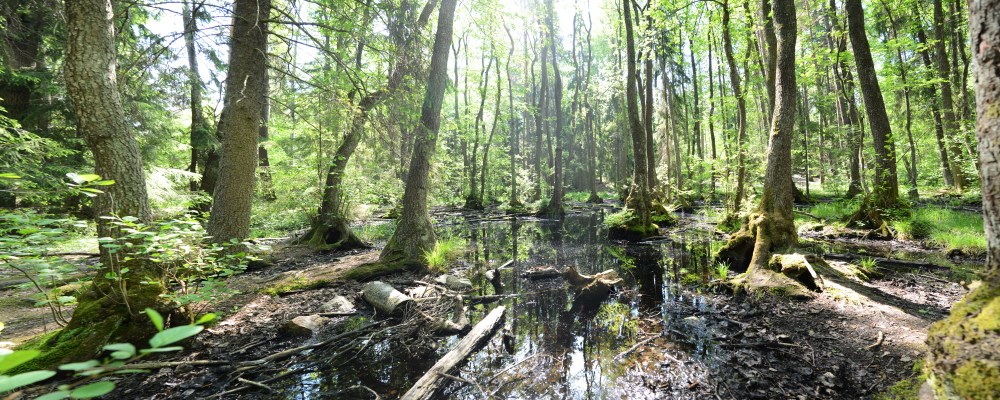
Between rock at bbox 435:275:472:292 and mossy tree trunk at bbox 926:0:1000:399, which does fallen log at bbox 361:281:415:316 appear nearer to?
rock at bbox 435:275:472:292

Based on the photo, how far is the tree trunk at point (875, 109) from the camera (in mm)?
9500

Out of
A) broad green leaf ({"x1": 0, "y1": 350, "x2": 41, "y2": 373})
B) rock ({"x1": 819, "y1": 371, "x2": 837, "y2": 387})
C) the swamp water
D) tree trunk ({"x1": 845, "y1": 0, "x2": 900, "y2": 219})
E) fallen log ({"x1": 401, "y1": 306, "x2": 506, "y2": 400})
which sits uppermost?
tree trunk ({"x1": 845, "y1": 0, "x2": 900, "y2": 219})

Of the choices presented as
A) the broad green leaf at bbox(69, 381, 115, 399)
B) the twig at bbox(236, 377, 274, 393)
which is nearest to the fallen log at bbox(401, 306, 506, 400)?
the twig at bbox(236, 377, 274, 393)

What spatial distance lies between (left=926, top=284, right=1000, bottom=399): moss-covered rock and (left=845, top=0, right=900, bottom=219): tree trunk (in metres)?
9.76

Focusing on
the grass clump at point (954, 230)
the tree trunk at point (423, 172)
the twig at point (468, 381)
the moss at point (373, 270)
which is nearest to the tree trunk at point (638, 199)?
the grass clump at point (954, 230)

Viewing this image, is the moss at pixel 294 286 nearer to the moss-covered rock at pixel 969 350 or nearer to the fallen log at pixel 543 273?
the fallen log at pixel 543 273

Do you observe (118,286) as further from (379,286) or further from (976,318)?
(976,318)

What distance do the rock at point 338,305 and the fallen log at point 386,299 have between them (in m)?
0.31

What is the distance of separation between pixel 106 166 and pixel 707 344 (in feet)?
23.7

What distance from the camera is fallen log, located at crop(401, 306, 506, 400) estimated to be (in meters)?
3.59

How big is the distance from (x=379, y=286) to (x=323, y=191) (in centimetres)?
549

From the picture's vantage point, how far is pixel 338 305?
243 inches

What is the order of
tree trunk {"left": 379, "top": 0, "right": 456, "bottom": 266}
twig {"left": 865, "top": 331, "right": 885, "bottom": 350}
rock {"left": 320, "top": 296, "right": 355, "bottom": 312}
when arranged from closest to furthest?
twig {"left": 865, "top": 331, "right": 885, "bottom": 350}
rock {"left": 320, "top": 296, "right": 355, "bottom": 312}
tree trunk {"left": 379, "top": 0, "right": 456, "bottom": 266}

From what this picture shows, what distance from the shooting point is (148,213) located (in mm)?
4504
